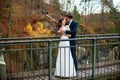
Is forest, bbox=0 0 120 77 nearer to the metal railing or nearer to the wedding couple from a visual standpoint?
the metal railing

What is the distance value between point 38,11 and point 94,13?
386cm

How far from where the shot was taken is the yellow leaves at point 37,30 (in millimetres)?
12227

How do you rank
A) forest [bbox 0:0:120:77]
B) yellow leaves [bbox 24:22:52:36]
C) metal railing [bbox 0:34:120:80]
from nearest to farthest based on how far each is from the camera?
metal railing [bbox 0:34:120:80] → forest [bbox 0:0:120:77] → yellow leaves [bbox 24:22:52:36]

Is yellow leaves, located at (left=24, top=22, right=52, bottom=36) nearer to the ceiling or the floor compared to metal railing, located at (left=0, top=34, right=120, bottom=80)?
nearer to the ceiling

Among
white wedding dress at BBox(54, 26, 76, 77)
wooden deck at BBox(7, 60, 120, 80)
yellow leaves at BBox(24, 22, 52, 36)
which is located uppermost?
yellow leaves at BBox(24, 22, 52, 36)

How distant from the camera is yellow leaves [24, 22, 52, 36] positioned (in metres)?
12.2

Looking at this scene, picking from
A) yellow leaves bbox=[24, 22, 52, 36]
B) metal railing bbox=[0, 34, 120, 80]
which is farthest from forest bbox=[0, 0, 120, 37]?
metal railing bbox=[0, 34, 120, 80]

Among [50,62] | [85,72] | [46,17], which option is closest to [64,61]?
[50,62]

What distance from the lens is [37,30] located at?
12641mm

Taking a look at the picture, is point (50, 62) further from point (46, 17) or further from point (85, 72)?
point (46, 17)

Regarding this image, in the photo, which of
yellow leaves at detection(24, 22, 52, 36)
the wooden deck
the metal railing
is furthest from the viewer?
yellow leaves at detection(24, 22, 52, 36)

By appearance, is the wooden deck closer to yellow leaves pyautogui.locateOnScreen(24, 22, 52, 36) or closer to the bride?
the bride

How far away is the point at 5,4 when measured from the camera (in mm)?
10719

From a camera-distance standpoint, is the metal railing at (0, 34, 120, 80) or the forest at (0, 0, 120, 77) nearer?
the metal railing at (0, 34, 120, 80)
